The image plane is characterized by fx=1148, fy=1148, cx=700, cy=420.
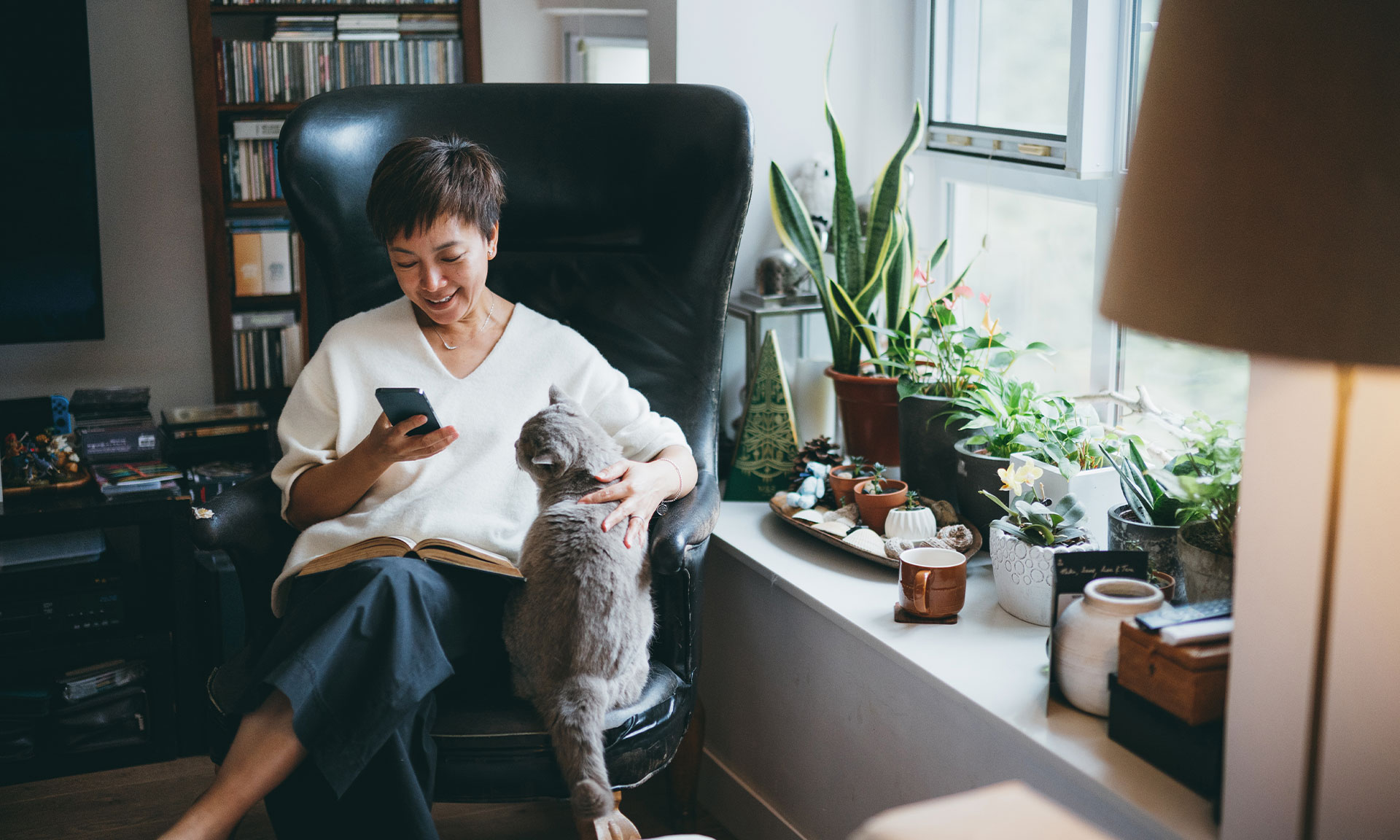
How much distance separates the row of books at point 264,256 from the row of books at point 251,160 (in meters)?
0.08

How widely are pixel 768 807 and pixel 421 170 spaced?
1294 millimetres

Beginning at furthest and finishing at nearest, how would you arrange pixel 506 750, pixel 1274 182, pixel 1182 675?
1. pixel 506 750
2. pixel 1182 675
3. pixel 1274 182

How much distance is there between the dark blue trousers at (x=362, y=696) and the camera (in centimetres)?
144

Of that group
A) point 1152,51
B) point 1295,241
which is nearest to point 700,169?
point 1152,51

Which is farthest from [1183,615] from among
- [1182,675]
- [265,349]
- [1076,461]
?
[265,349]

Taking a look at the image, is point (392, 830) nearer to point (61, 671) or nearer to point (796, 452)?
point (796, 452)

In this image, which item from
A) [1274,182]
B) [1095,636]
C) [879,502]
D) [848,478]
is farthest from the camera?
[848,478]

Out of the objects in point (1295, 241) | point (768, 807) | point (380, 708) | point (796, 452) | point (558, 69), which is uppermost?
point (558, 69)

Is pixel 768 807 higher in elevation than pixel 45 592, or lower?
lower

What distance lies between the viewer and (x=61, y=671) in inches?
98.1

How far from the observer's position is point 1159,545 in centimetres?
162

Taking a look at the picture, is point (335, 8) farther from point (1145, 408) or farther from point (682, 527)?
point (1145, 408)

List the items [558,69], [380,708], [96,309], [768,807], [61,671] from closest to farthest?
1. [380,708]
2. [768,807]
3. [61,671]
4. [96,309]
5. [558,69]

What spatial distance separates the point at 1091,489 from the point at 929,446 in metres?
0.34
